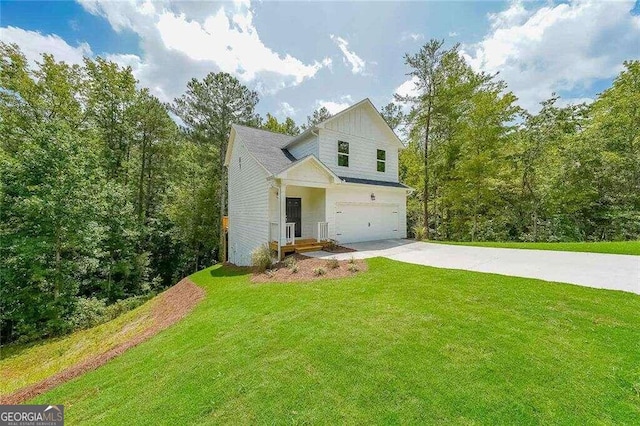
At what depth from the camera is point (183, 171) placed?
22.3 m

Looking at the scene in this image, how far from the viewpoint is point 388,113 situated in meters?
28.6

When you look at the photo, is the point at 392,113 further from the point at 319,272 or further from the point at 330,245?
the point at 319,272

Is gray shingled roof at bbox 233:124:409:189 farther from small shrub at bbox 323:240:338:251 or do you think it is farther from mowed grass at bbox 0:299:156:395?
mowed grass at bbox 0:299:156:395

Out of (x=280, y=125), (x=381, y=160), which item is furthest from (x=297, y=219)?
(x=280, y=125)

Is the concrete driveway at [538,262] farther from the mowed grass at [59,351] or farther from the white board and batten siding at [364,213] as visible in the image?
the mowed grass at [59,351]

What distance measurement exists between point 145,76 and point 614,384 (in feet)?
86.3

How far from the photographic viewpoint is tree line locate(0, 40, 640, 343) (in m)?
11.2

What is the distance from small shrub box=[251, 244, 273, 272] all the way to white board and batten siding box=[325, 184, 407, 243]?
335 cm

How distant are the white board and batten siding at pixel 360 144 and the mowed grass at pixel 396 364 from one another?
8961 mm

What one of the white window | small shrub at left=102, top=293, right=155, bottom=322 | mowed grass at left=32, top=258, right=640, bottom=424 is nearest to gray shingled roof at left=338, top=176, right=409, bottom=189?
the white window

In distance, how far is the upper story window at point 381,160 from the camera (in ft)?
50.4

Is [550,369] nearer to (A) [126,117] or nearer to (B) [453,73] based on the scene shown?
(B) [453,73]

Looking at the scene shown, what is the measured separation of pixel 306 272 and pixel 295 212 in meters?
5.13

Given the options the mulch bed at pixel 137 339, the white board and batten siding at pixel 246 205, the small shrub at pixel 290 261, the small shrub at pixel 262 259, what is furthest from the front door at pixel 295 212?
the mulch bed at pixel 137 339
